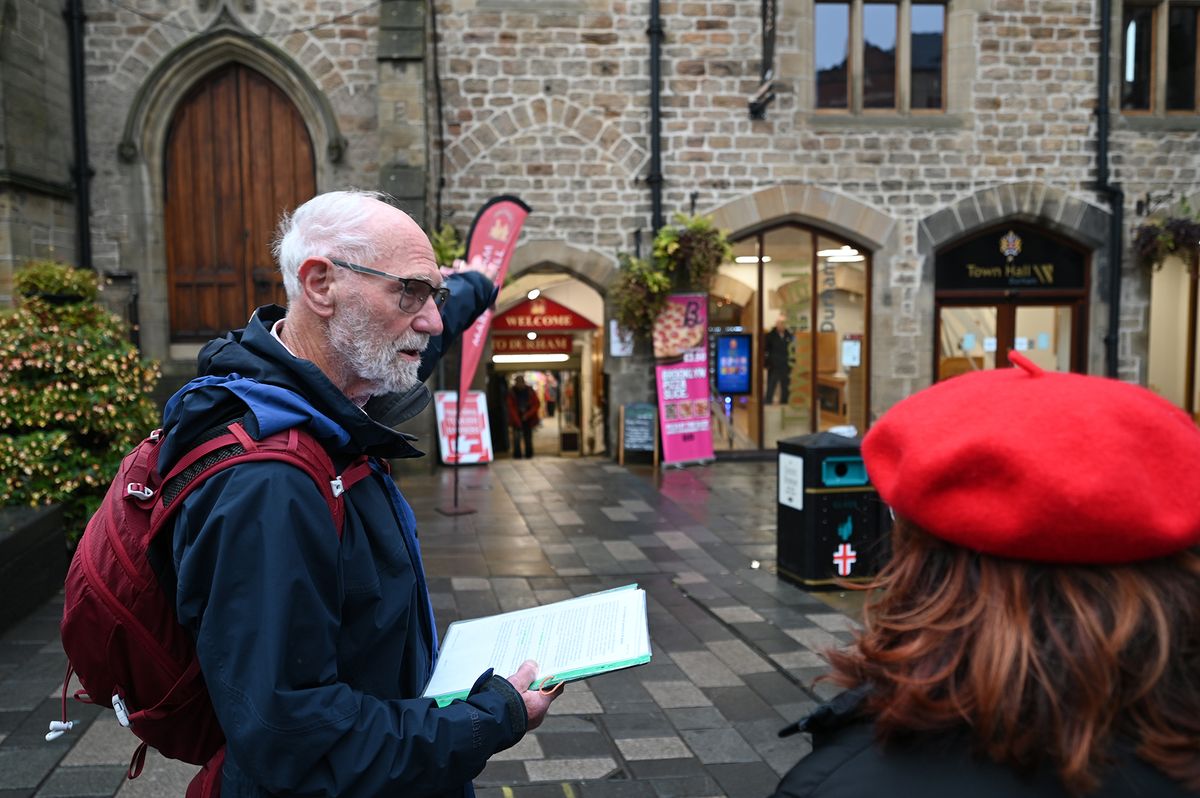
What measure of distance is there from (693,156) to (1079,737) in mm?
12301

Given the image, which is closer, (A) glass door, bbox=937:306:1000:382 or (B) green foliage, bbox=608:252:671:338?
(B) green foliage, bbox=608:252:671:338

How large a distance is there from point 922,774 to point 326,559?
94cm

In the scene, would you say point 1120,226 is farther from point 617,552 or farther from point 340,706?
point 340,706

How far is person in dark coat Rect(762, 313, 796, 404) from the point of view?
44.0ft

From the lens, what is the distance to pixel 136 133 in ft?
38.5

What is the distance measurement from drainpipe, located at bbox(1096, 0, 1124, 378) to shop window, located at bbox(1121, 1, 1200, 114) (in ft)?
1.48

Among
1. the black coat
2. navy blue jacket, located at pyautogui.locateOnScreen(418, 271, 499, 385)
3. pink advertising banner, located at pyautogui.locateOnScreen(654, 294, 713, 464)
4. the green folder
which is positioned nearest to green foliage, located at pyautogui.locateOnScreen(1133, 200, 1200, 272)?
pink advertising banner, located at pyautogui.locateOnScreen(654, 294, 713, 464)

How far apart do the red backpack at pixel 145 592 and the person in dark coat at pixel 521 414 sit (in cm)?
1473

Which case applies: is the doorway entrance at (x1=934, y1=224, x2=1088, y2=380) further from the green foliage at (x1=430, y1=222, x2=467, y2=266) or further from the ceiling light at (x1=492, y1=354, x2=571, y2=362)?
the green foliage at (x1=430, y1=222, x2=467, y2=266)

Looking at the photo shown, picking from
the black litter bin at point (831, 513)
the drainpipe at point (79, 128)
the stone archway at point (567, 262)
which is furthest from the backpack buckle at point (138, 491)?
Result: the drainpipe at point (79, 128)

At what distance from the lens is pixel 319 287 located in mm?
1863

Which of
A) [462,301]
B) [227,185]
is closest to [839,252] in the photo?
[227,185]

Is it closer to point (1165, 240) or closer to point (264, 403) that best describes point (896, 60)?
point (1165, 240)

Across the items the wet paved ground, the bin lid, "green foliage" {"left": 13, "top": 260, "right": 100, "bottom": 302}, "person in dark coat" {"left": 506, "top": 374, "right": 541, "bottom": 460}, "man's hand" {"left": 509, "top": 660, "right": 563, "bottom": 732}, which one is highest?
"green foliage" {"left": 13, "top": 260, "right": 100, "bottom": 302}
